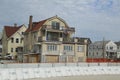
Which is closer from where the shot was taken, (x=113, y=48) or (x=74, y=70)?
(x=74, y=70)

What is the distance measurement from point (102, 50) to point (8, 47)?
41.0 m

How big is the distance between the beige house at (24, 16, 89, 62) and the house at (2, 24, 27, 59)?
51.3 ft

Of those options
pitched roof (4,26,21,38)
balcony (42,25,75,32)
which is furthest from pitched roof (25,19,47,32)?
pitched roof (4,26,21,38)

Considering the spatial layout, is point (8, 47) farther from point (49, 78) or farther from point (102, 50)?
point (49, 78)

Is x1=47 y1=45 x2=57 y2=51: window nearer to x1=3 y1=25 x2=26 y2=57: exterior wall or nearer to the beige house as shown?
the beige house

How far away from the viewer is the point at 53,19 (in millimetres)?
71625

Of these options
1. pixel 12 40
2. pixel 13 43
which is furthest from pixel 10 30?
pixel 13 43

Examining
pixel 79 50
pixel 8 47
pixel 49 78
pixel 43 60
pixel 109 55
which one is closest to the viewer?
pixel 49 78

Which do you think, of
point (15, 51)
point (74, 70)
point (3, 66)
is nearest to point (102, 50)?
point (15, 51)

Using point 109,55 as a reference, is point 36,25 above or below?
above

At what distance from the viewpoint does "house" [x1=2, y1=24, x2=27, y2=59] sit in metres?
89.6

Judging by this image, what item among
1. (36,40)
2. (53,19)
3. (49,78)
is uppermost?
(53,19)

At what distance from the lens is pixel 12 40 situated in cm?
9031

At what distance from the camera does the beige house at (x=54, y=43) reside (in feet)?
225
